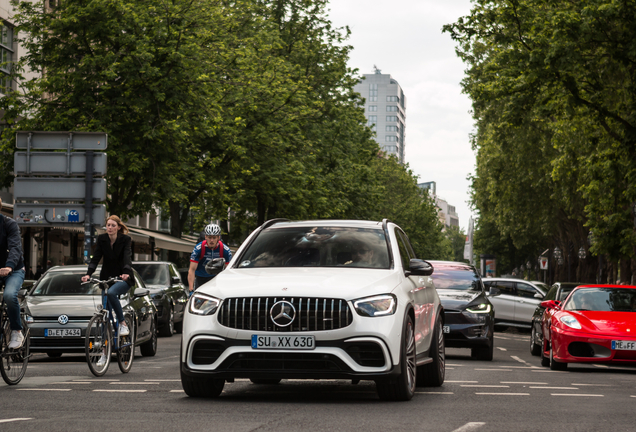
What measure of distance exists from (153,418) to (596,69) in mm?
19518

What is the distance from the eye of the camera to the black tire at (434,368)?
1115 centimetres

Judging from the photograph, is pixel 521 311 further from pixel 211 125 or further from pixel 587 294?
pixel 587 294

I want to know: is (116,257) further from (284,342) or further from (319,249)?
(284,342)

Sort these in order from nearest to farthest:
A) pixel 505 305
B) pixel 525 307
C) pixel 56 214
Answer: pixel 56 214 → pixel 525 307 → pixel 505 305

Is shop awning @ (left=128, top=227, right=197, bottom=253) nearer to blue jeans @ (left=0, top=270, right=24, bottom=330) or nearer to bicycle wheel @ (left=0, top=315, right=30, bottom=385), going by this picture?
bicycle wheel @ (left=0, top=315, right=30, bottom=385)

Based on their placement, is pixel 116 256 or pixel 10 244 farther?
pixel 116 256

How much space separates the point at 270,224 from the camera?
35.4ft

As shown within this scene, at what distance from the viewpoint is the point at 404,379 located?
9.18 meters

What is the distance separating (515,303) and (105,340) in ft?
68.0

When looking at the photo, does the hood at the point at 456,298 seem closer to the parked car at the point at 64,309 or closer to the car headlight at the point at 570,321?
the car headlight at the point at 570,321

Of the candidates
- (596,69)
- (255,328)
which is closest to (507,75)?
(596,69)

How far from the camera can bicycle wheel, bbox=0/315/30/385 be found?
35.7 ft

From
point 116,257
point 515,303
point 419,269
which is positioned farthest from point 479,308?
point 515,303

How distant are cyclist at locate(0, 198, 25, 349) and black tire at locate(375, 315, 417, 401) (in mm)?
4017
